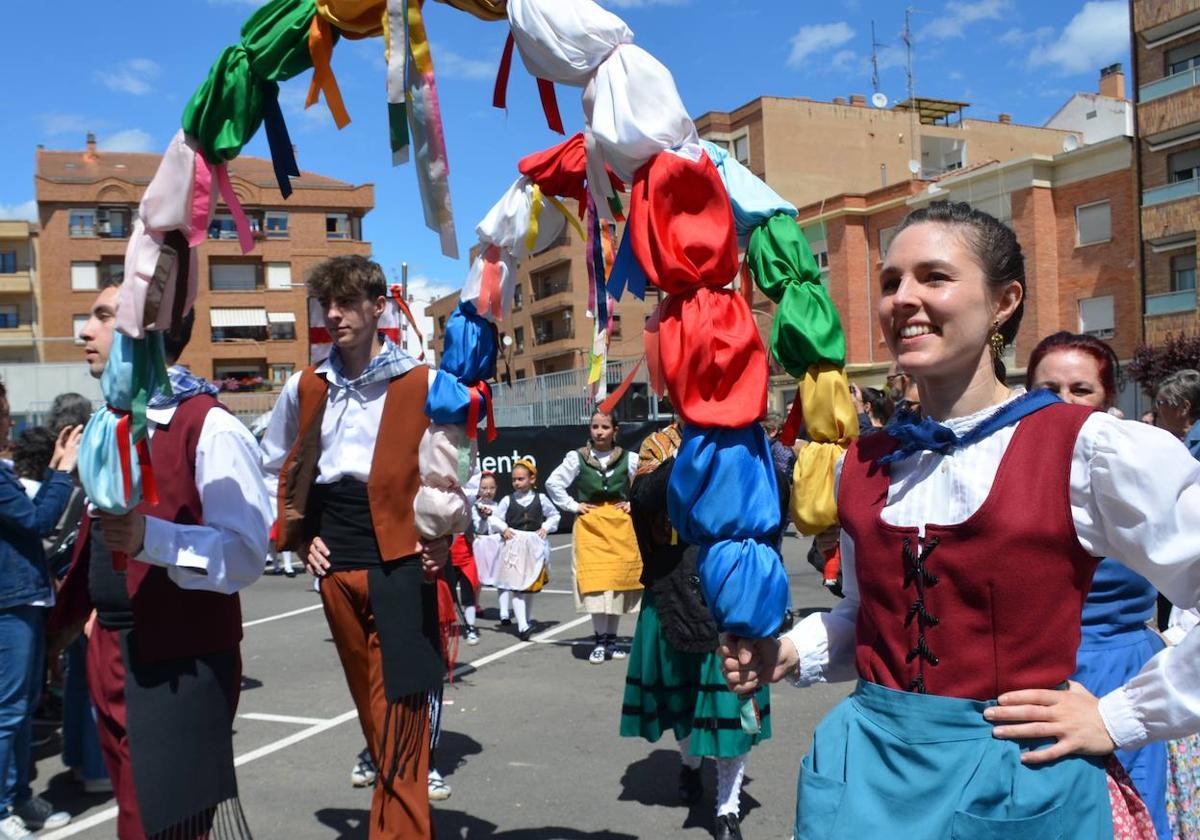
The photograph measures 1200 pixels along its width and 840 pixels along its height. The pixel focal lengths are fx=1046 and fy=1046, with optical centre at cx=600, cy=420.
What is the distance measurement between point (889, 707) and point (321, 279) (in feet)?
8.99

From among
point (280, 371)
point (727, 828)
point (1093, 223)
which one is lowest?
point (727, 828)

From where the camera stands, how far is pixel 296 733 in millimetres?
6078

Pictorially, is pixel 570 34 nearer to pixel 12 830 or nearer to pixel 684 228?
pixel 684 228

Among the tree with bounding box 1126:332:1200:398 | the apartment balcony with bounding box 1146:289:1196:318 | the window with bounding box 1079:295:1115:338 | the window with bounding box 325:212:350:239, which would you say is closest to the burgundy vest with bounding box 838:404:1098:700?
the tree with bounding box 1126:332:1200:398

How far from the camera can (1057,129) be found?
163 feet

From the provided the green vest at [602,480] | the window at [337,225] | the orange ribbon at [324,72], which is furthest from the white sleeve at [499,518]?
the window at [337,225]

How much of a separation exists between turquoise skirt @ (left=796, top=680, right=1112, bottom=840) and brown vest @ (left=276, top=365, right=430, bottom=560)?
2.18 meters

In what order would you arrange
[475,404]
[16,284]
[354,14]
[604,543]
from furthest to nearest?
1. [16,284]
2. [604,543]
3. [475,404]
4. [354,14]

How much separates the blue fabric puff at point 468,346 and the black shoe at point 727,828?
2.15 m

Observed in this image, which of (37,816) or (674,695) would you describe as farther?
(674,695)

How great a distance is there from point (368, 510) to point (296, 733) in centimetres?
278

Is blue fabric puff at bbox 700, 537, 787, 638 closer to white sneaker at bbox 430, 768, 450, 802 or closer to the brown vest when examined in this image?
the brown vest

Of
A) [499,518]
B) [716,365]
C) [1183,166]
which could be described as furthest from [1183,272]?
[716,365]

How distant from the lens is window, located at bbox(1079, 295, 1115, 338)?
31.3 meters
